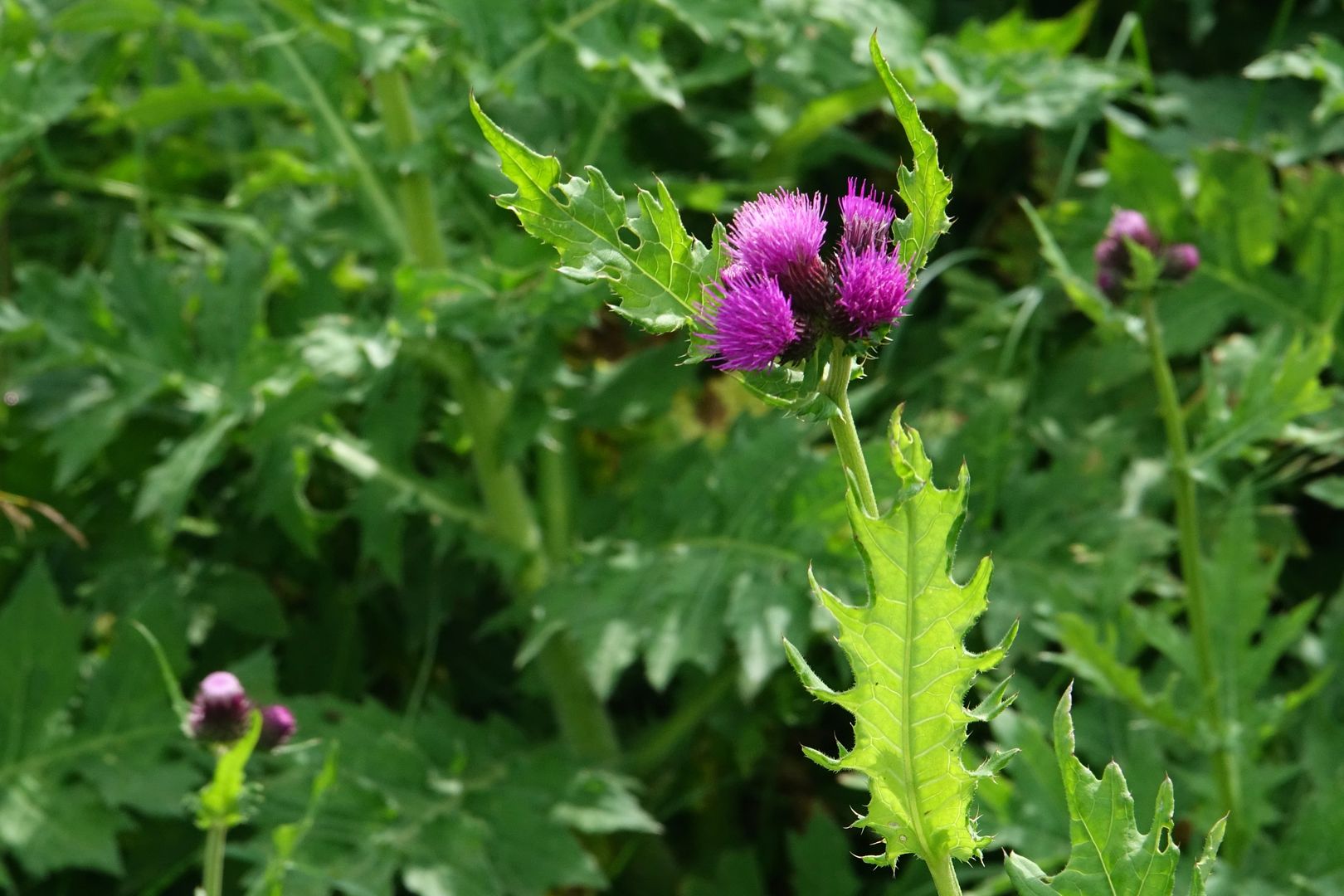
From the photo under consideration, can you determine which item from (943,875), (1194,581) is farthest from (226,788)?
(1194,581)

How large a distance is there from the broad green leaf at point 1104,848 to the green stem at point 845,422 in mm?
237

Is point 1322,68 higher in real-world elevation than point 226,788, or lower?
higher

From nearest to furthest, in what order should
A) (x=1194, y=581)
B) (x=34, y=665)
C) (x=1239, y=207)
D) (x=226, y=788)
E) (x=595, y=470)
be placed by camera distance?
(x=226, y=788), (x=1194, y=581), (x=34, y=665), (x=1239, y=207), (x=595, y=470)

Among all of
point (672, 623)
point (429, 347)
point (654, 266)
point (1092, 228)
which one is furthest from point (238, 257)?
point (654, 266)

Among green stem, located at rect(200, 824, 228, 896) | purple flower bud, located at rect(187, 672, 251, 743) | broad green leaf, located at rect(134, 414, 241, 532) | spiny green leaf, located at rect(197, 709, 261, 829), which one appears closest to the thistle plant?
spiny green leaf, located at rect(197, 709, 261, 829)

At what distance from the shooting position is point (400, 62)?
2.61 meters

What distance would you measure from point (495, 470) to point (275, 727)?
84cm

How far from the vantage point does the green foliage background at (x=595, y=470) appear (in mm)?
2408

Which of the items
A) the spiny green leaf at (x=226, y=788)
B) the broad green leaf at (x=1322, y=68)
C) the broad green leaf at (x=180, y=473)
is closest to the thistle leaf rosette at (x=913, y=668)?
the spiny green leaf at (x=226, y=788)

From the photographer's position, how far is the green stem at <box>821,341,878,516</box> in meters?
1.08

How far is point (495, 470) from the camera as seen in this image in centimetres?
276

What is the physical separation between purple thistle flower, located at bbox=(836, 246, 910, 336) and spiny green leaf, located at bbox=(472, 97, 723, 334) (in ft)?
0.32

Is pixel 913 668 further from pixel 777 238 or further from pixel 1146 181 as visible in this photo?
pixel 1146 181

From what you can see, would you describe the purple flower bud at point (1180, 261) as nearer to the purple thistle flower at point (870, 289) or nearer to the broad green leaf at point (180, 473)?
the purple thistle flower at point (870, 289)
